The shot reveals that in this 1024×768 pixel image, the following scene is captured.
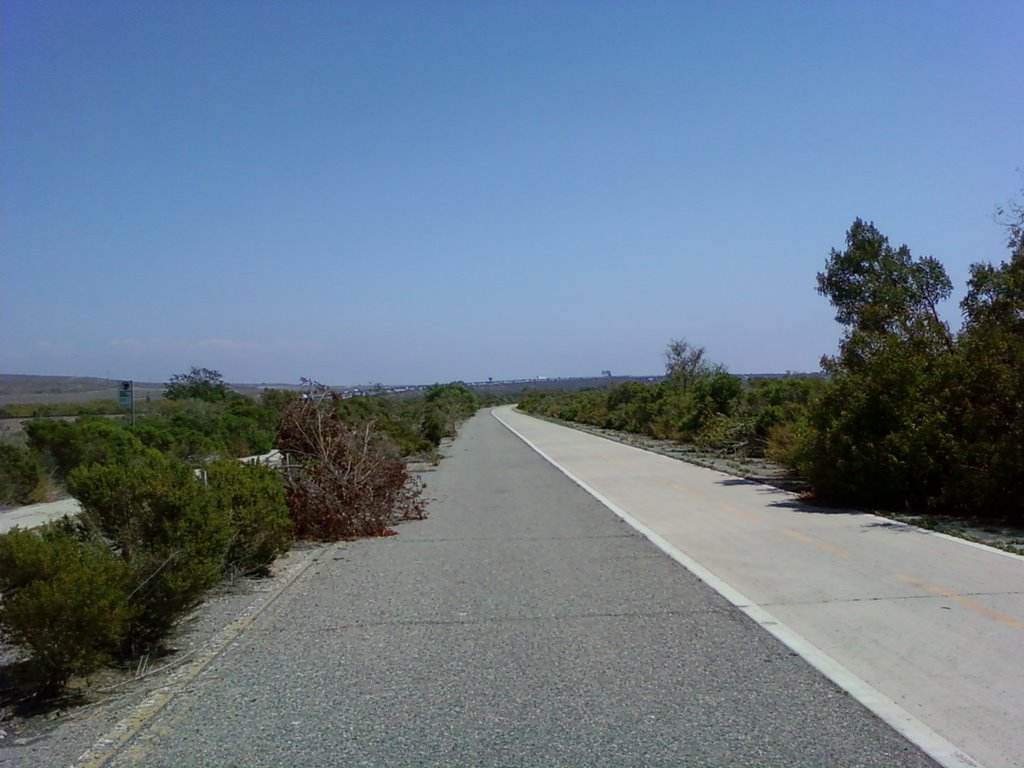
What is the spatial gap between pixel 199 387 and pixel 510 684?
2279 inches

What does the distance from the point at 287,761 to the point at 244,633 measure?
350cm

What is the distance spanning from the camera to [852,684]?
668cm

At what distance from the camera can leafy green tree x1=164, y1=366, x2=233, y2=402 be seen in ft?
190

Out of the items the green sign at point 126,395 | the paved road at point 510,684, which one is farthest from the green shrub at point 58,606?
the green sign at point 126,395

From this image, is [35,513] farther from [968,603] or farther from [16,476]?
[968,603]

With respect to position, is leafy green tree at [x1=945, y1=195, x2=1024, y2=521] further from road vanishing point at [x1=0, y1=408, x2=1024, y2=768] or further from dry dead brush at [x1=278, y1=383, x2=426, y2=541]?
dry dead brush at [x1=278, y1=383, x2=426, y2=541]

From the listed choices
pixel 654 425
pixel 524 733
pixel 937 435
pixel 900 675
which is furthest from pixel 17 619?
pixel 654 425

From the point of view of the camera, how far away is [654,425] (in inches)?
1880

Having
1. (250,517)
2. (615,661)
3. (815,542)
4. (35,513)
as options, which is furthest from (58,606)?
(35,513)

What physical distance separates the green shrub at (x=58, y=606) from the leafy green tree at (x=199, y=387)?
48622mm

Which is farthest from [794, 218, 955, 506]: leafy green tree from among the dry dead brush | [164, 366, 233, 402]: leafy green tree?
[164, 366, 233, 402]: leafy green tree

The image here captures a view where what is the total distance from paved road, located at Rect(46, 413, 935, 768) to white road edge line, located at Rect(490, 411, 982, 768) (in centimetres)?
9

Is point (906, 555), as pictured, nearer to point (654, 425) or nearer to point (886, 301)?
point (886, 301)

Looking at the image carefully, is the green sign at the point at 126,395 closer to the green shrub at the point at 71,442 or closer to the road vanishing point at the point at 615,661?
the green shrub at the point at 71,442
